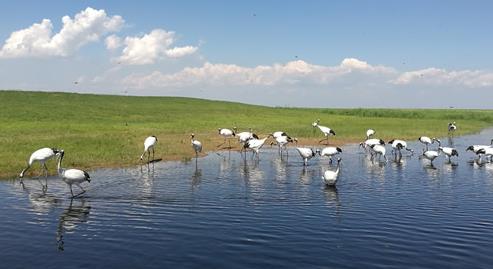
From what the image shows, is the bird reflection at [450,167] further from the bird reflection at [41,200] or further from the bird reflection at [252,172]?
the bird reflection at [41,200]

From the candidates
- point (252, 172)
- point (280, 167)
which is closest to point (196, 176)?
point (252, 172)

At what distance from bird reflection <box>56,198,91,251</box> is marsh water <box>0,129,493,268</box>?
0.04m

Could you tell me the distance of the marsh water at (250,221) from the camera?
597 inches

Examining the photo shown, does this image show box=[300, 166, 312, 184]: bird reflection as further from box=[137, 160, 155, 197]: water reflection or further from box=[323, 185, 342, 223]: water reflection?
box=[137, 160, 155, 197]: water reflection

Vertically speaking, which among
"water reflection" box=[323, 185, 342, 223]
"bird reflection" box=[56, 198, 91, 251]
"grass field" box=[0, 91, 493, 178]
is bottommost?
"bird reflection" box=[56, 198, 91, 251]

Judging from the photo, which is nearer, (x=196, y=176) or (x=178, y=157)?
(x=196, y=176)

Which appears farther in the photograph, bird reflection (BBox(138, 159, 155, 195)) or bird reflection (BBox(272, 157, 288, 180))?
bird reflection (BBox(272, 157, 288, 180))

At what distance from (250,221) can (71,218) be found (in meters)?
6.68

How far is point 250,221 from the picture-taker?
1927 cm

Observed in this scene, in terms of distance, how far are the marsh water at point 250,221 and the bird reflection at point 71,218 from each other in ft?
0.13

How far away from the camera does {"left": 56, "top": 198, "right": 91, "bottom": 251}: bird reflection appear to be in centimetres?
1739

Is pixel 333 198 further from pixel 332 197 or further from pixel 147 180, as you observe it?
pixel 147 180

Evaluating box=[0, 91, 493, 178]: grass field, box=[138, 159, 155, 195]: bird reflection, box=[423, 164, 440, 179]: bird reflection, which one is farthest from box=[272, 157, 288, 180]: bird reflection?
box=[423, 164, 440, 179]: bird reflection

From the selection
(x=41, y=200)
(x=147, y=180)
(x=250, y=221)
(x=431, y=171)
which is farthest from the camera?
(x=431, y=171)
